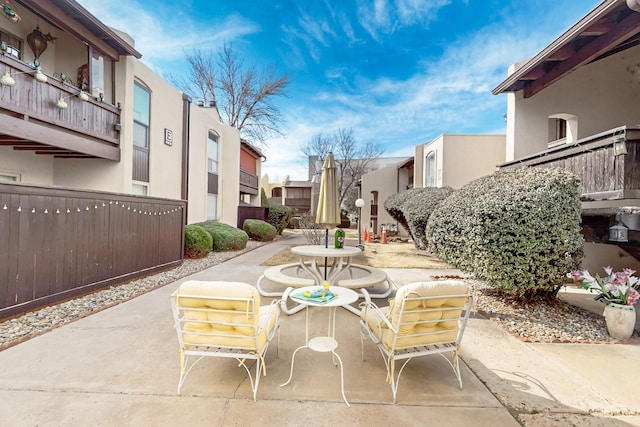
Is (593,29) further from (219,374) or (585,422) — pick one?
(219,374)

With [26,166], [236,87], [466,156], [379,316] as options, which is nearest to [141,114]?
[26,166]

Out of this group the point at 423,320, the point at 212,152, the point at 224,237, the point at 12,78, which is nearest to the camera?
A: the point at 423,320

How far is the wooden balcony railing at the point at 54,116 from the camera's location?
594 cm

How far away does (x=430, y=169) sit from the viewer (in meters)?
15.3

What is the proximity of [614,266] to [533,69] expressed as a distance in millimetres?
5253

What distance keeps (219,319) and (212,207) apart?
13367mm

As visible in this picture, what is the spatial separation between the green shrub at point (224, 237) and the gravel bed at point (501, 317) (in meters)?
5.11

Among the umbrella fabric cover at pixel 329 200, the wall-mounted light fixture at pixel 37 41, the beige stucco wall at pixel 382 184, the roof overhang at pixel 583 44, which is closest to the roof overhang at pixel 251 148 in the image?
the beige stucco wall at pixel 382 184

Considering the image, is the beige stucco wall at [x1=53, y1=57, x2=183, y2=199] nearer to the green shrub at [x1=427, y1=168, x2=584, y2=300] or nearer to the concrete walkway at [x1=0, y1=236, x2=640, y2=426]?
the concrete walkway at [x1=0, y1=236, x2=640, y2=426]

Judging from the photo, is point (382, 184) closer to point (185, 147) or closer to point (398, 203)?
point (398, 203)

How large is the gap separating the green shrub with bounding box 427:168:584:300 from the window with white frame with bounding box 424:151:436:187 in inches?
402

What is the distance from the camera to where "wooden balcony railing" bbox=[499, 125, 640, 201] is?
4.76m

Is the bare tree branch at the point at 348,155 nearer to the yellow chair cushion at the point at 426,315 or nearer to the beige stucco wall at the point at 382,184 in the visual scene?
the beige stucco wall at the point at 382,184

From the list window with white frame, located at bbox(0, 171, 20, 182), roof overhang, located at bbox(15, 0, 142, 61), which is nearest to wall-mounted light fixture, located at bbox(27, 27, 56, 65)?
roof overhang, located at bbox(15, 0, 142, 61)
